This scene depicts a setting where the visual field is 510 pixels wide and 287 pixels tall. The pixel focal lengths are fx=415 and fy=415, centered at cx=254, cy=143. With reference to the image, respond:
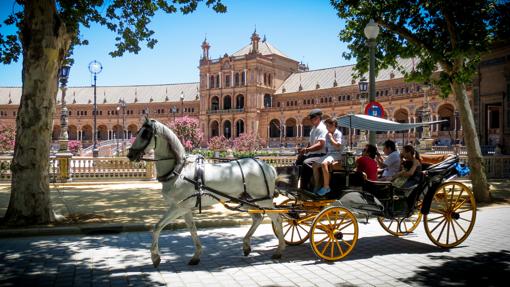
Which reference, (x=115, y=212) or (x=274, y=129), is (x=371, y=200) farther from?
(x=274, y=129)

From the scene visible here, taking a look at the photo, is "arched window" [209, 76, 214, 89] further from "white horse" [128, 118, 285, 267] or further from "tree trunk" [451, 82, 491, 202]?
"white horse" [128, 118, 285, 267]

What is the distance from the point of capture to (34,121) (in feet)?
30.6

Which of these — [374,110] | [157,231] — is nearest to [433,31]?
[374,110]

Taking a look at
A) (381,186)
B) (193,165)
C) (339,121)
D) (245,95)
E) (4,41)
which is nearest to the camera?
(193,165)

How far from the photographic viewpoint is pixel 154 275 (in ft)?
19.3

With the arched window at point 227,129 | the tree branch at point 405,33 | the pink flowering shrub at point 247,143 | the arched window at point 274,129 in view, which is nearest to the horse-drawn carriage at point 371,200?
the tree branch at point 405,33

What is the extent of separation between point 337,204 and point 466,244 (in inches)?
110

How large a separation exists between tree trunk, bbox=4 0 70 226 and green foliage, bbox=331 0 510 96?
10062 mm

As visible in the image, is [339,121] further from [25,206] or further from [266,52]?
[266,52]

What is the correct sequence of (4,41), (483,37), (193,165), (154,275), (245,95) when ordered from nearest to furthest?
(154,275) → (193,165) → (4,41) → (483,37) → (245,95)

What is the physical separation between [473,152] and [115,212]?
1155 centimetres

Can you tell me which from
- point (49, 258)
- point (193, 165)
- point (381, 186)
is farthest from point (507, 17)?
point (49, 258)

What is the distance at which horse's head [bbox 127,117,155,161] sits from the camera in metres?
6.10

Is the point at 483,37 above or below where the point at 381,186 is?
above
